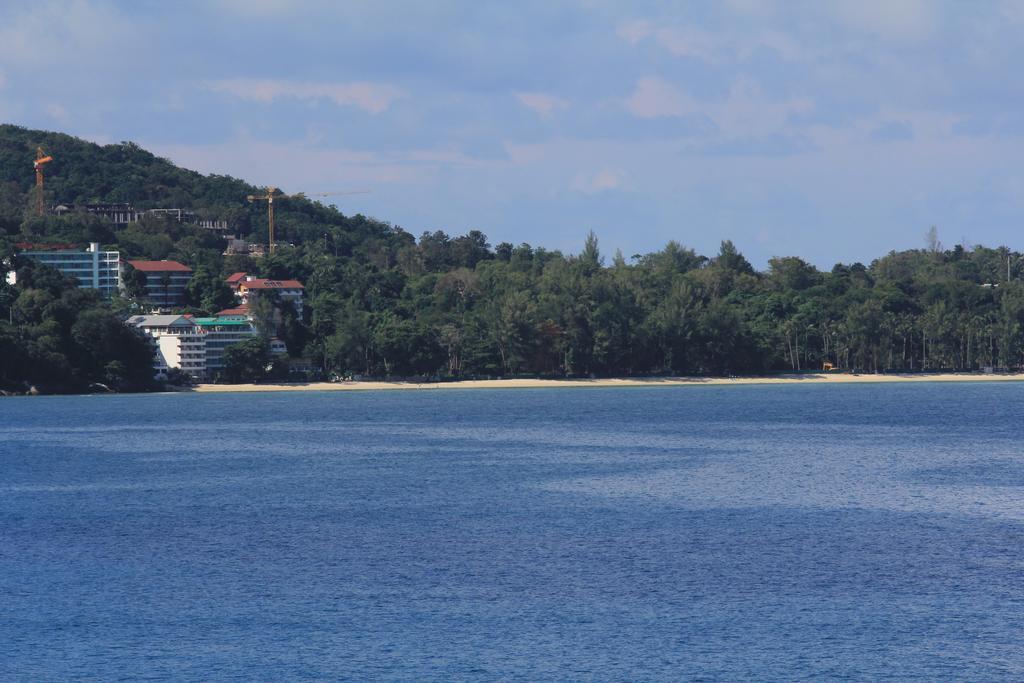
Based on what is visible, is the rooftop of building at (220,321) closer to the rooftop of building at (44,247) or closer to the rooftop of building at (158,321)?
the rooftop of building at (158,321)

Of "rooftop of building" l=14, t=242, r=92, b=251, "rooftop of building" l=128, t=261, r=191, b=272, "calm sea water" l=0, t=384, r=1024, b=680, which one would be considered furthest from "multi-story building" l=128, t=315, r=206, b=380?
"calm sea water" l=0, t=384, r=1024, b=680

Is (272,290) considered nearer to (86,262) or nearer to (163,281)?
(163,281)

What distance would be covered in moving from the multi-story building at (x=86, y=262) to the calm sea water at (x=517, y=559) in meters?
105

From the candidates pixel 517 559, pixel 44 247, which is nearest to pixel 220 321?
pixel 44 247

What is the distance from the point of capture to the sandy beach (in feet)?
541

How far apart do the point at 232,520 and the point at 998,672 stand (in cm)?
3125

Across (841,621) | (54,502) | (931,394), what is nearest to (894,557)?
(841,621)

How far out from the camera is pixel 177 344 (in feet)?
536

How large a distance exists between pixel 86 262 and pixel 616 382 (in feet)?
246

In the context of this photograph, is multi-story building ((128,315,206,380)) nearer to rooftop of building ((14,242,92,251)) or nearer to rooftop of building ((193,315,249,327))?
rooftop of building ((193,315,249,327))

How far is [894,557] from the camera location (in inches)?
1706

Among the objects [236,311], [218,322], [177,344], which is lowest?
[177,344]

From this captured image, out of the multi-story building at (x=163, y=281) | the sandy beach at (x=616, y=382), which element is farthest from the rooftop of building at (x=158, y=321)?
A: the multi-story building at (x=163, y=281)

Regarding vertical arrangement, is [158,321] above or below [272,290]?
below
